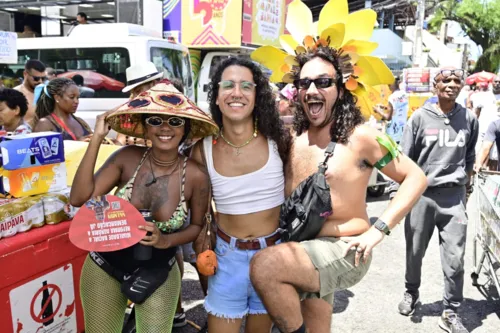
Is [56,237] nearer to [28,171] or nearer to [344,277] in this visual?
[28,171]

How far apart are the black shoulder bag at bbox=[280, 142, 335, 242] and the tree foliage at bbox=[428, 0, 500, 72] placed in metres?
32.1

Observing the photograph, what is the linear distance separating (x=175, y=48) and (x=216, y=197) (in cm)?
693

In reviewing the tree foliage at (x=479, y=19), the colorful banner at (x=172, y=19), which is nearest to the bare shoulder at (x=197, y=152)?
the colorful banner at (x=172, y=19)

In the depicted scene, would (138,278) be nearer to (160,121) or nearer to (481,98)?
(160,121)

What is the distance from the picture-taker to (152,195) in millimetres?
2311

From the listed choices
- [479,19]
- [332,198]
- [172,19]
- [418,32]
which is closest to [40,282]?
[332,198]

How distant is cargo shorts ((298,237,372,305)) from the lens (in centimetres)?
215

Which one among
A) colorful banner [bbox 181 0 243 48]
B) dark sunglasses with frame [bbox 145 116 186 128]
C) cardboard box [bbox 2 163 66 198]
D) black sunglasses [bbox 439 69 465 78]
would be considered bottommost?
cardboard box [bbox 2 163 66 198]

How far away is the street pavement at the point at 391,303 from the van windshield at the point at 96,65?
176 inches

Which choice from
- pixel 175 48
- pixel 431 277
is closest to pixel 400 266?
pixel 431 277

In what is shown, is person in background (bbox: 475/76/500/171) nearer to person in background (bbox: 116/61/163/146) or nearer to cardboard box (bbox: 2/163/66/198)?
person in background (bbox: 116/61/163/146)

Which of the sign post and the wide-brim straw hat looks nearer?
the wide-brim straw hat

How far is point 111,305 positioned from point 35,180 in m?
0.84

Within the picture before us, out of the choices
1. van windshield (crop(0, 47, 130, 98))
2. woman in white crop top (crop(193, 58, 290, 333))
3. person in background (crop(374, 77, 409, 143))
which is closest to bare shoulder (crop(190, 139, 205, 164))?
woman in white crop top (crop(193, 58, 290, 333))
